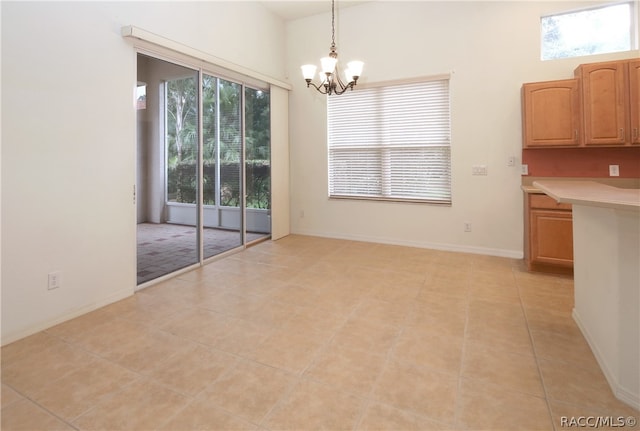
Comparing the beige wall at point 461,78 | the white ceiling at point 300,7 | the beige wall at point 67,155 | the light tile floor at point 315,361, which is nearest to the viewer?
the light tile floor at point 315,361

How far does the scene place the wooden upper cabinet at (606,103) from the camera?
342cm

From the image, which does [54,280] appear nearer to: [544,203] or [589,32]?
[544,203]

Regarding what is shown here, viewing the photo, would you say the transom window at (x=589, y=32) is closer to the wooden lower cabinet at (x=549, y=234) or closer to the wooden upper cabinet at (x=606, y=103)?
the wooden upper cabinet at (x=606, y=103)

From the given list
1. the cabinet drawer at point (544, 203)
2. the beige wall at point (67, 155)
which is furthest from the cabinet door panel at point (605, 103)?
the beige wall at point (67, 155)

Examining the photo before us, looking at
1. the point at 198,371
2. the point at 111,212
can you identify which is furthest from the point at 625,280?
the point at 111,212

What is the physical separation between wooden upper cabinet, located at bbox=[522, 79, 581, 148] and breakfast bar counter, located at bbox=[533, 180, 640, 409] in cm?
197

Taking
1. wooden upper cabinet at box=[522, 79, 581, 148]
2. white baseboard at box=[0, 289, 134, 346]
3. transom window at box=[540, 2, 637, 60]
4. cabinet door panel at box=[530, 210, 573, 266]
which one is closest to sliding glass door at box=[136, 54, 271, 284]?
white baseboard at box=[0, 289, 134, 346]

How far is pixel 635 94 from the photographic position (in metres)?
3.38

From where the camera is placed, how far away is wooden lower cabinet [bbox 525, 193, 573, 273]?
3477 mm

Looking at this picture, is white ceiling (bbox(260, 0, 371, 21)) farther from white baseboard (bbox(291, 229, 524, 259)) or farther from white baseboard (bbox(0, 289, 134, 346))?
white baseboard (bbox(0, 289, 134, 346))

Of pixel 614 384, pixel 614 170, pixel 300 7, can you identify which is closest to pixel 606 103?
pixel 614 170

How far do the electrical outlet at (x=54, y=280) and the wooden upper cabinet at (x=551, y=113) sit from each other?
15.6 feet

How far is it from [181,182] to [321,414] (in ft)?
10.2

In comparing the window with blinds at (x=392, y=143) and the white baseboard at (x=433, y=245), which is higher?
the window with blinds at (x=392, y=143)
